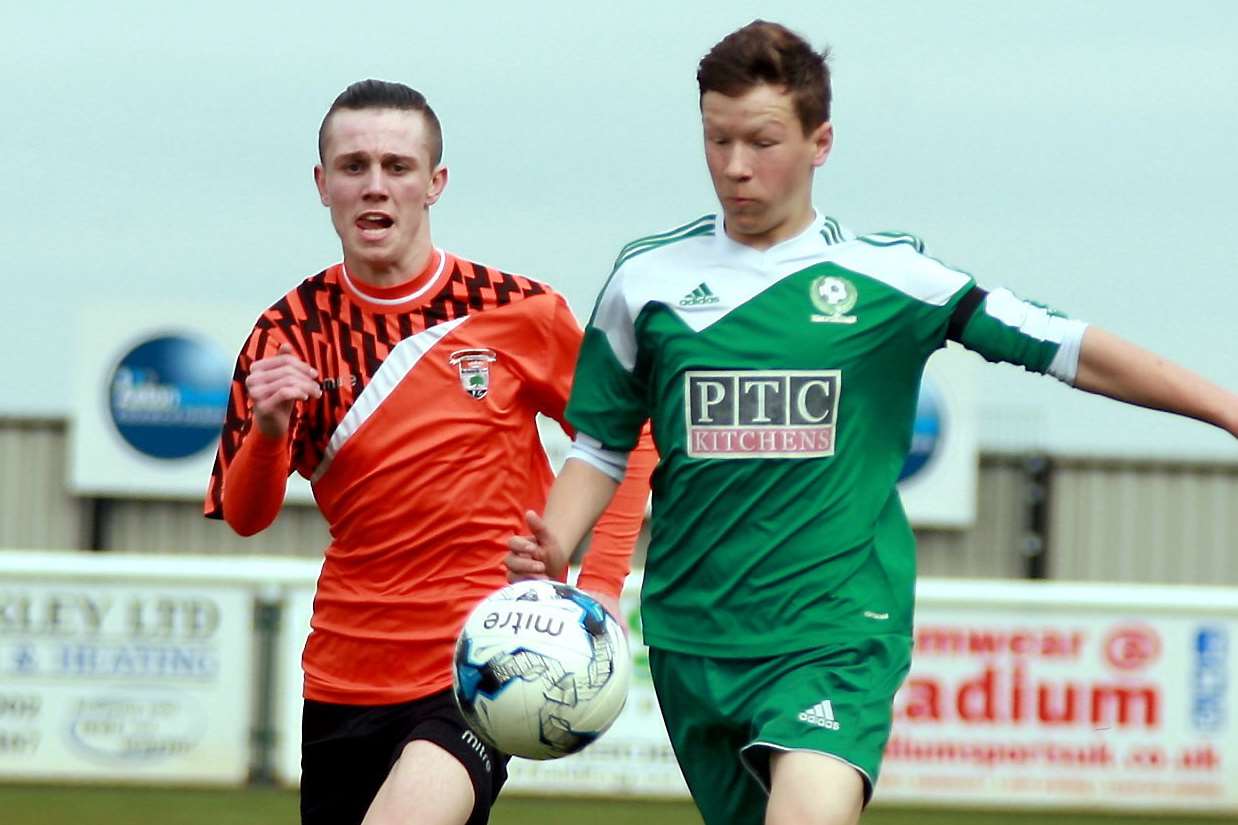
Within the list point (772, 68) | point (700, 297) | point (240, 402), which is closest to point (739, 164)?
point (772, 68)

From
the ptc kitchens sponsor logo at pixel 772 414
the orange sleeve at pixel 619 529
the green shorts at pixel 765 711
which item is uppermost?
the ptc kitchens sponsor logo at pixel 772 414

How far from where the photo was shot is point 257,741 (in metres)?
13.2

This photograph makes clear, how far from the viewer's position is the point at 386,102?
5.83 m

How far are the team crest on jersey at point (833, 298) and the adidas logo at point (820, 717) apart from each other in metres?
0.83

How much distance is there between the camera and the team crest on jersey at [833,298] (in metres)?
4.96

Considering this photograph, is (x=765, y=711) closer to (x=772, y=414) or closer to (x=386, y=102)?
(x=772, y=414)

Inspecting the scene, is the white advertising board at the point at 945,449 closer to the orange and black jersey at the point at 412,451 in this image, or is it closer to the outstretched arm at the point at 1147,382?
the orange and black jersey at the point at 412,451

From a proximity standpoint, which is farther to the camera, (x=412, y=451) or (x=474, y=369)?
(x=474, y=369)

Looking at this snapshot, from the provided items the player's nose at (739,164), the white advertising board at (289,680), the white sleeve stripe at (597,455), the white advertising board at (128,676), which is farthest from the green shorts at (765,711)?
the white advertising board at (128,676)

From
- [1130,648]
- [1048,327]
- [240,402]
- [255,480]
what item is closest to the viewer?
[1048,327]

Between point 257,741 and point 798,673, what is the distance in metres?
8.77

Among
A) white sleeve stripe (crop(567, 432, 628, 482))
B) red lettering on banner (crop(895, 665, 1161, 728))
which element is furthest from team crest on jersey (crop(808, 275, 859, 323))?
red lettering on banner (crop(895, 665, 1161, 728))

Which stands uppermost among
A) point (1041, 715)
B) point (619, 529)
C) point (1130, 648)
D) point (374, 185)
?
point (374, 185)

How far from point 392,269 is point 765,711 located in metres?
1.66
